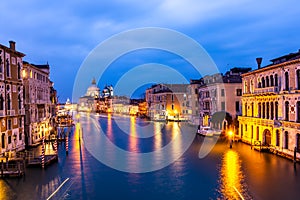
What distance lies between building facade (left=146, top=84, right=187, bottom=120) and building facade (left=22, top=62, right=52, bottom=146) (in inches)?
1824

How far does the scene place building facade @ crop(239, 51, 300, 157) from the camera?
95.9 feet

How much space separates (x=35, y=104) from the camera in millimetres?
43000

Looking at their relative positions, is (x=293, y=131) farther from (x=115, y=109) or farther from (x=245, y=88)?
(x=115, y=109)

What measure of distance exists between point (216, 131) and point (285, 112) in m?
18.9

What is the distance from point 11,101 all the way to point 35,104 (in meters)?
10.8

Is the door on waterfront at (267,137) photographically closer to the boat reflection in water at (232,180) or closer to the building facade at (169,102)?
the boat reflection in water at (232,180)

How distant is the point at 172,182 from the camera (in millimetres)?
21984

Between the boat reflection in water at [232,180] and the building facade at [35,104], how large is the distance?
2511 cm

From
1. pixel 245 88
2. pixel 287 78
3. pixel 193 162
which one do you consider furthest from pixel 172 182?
pixel 245 88

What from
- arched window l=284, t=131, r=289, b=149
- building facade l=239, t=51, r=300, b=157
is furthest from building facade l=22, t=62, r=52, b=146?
arched window l=284, t=131, r=289, b=149

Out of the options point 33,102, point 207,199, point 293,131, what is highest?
point 33,102

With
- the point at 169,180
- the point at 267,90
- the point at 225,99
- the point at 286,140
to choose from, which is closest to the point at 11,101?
the point at 169,180

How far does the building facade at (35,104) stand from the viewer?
129ft

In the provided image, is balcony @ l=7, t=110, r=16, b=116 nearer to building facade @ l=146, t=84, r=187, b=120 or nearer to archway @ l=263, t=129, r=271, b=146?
archway @ l=263, t=129, r=271, b=146
